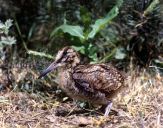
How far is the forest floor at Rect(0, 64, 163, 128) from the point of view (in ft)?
15.4

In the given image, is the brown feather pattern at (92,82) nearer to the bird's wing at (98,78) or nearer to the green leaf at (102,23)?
the bird's wing at (98,78)

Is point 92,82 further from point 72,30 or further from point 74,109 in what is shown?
point 72,30

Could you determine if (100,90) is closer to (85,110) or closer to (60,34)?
(85,110)

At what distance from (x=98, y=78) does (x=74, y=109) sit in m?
0.44

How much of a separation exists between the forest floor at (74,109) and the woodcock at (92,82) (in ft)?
0.51

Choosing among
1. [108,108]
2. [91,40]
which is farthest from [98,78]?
[91,40]

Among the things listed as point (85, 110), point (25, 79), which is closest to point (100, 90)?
point (85, 110)

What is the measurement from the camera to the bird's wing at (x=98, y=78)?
4.81 metres

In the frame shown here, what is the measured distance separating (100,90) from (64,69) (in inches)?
15.1

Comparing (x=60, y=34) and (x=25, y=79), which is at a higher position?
(x=60, y=34)

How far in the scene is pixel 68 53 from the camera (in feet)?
16.4

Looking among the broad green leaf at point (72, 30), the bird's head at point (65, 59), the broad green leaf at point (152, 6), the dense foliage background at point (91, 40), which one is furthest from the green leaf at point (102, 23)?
the bird's head at point (65, 59)

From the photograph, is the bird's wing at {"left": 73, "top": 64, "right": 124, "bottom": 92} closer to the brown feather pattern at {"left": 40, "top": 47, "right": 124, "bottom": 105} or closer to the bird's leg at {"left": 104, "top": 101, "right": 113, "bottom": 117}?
the brown feather pattern at {"left": 40, "top": 47, "right": 124, "bottom": 105}

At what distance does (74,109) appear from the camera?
5121mm
